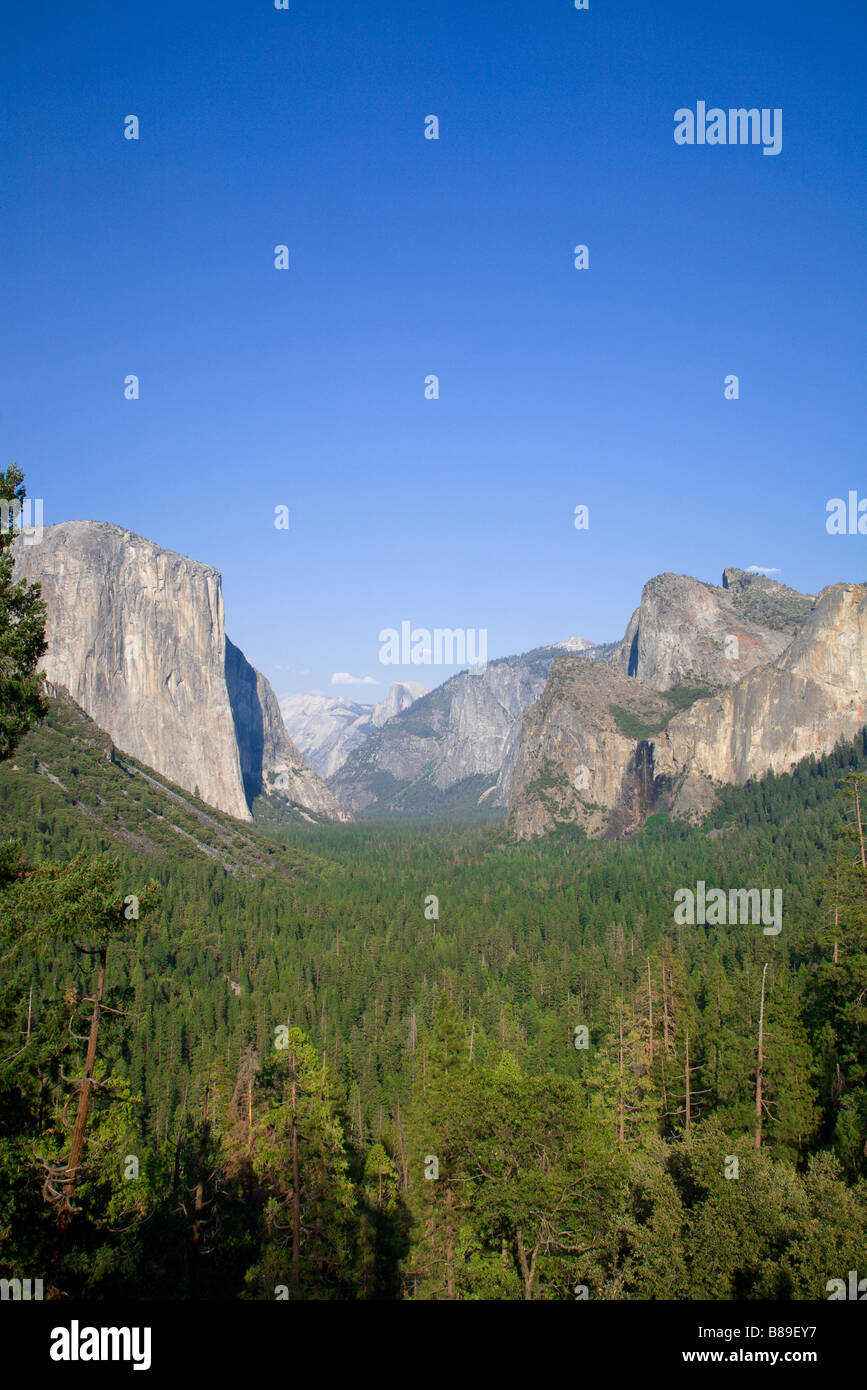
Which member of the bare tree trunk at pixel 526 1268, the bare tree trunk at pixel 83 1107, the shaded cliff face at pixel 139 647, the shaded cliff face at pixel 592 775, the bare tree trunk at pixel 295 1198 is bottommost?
the bare tree trunk at pixel 526 1268

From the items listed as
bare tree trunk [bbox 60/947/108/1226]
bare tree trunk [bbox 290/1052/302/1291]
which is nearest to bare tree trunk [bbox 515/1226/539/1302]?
bare tree trunk [bbox 290/1052/302/1291]

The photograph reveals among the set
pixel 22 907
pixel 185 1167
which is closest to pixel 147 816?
pixel 185 1167

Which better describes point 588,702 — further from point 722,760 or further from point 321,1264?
point 321,1264

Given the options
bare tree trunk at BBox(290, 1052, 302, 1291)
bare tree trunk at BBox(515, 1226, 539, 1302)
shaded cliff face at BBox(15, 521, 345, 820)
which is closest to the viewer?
bare tree trunk at BBox(290, 1052, 302, 1291)

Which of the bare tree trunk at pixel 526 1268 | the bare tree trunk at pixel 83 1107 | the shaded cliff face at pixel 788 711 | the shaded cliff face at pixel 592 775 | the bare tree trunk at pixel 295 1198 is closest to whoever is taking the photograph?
the bare tree trunk at pixel 83 1107

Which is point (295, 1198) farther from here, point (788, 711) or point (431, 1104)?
point (788, 711)

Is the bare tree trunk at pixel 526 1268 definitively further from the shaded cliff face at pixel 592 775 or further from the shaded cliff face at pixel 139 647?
the shaded cliff face at pixel 139 647

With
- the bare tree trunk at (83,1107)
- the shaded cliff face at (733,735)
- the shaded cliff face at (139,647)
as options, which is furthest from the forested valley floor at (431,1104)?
the shaded cliff face at (139,647)

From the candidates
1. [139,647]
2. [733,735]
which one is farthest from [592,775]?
[139,647]

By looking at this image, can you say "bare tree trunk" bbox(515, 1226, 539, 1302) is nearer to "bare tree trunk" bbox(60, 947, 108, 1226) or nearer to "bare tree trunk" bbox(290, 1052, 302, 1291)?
"bare tree trunk" bbox(290, 1052, 302, 1291)
